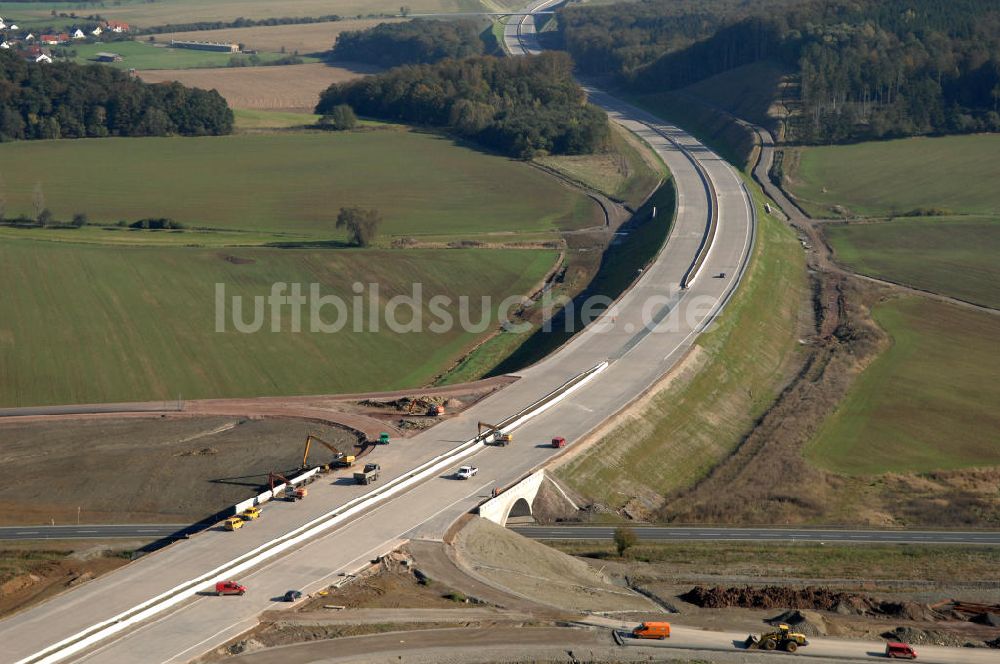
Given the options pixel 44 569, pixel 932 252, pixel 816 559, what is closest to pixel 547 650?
pixel 816 559

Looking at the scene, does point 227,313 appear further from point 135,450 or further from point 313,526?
point 313,526

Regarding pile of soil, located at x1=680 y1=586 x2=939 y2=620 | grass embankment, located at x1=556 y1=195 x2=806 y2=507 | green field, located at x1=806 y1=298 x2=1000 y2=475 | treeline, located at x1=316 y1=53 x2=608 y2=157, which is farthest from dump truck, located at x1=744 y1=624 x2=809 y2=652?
treeline, located at x1=316 y1=53 x2=608 y2=157

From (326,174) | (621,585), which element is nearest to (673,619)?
(621,585)

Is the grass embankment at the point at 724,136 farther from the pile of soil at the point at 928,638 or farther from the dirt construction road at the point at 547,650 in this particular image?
the dirt construction road at the point at 547,650

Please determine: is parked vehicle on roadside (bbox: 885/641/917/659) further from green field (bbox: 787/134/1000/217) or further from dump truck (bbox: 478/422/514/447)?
green field (bbox: 787/134/1000/217)

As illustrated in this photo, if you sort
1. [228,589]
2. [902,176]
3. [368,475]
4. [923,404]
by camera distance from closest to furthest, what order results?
[228,589]
[368,475]
[923,404]
[902,176]

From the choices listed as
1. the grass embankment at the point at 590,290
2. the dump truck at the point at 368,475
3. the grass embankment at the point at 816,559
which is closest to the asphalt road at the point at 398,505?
the dump truck at the point at 368,475

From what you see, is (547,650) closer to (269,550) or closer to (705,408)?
(269,550)
